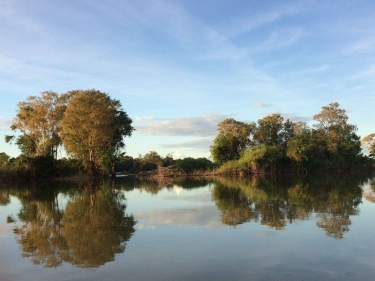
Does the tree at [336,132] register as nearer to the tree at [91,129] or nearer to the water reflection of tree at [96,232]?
the tree at [91,129]

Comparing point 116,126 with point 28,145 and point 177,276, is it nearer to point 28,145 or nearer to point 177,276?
point 28,145

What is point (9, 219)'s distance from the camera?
37.1ft

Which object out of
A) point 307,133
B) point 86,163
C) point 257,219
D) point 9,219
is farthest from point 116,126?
point 257,219

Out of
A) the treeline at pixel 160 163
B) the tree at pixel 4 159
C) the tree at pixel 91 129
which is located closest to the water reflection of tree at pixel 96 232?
the tree at pixel 91 129

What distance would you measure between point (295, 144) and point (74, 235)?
4174cm

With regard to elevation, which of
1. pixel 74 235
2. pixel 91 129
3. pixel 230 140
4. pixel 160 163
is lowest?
pixel 74 235

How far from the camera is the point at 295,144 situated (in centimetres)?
4634

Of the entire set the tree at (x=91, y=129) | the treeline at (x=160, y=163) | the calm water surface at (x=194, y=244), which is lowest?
the calm water surface at (x=194, y=244)

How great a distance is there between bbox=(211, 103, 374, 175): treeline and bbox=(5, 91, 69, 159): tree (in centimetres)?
2081

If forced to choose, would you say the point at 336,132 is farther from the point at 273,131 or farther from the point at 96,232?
the point at 96,232

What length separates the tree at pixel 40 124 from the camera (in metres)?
39.1

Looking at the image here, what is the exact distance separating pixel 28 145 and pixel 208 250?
39.2 m

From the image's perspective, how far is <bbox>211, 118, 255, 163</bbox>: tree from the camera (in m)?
50.1

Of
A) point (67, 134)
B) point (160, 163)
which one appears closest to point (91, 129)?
point (67, 134)
